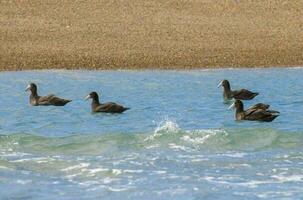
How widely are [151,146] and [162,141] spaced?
1.55 ft

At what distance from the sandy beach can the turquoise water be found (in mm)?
4597

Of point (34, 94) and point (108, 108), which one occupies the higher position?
point (34, 94)

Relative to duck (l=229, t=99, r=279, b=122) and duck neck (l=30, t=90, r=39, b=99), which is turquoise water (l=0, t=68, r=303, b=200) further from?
duck neck (l=30, t=90, r=39, b=99)

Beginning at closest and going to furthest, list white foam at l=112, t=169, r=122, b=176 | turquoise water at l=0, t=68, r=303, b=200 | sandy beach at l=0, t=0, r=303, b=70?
turquoise water at l=0, t=68, r=303, b=200, white foam at l=112, t=169, r=122, b=176, sandy beach at l=0, t=0, r=303, b=70

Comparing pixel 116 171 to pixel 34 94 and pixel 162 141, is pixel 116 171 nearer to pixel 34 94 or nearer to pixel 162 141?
pixel 162 141

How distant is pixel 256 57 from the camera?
3119cm

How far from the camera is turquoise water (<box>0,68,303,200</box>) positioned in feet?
42.7

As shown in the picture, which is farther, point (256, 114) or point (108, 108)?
point (108, 108)

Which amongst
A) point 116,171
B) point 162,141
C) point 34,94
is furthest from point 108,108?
point 116,171

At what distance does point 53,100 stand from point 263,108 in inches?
172

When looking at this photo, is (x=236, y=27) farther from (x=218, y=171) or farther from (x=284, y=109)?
(x=218, y=171)

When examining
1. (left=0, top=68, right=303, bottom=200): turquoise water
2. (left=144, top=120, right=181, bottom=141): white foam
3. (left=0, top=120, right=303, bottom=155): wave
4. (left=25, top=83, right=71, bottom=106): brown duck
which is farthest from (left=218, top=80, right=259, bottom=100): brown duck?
(left=0, top=120, right=303, bottom=155): wave

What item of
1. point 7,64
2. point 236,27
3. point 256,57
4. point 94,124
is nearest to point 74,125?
point 94,124

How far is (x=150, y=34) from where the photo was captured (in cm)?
3400
